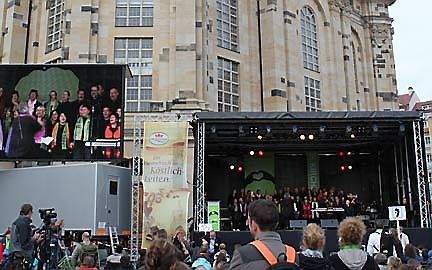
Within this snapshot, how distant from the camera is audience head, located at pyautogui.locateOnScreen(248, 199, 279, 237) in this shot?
13.2ft

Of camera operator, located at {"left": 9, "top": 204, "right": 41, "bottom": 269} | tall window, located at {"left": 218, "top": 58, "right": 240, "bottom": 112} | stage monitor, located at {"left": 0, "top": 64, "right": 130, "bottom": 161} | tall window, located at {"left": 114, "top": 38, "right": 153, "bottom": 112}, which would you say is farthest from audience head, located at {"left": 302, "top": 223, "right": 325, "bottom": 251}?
tall window, located at {"left": 218, "top": 58, "right": 240, "bottom": 112}

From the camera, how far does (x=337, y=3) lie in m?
38.1

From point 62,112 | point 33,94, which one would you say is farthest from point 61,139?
point 33,94

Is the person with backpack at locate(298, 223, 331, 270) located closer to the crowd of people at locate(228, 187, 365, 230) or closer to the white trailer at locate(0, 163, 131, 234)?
the white trailer at locate(0, 163, 131, 234)

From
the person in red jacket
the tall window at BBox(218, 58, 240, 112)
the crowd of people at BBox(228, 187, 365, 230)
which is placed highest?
the tall window at BBox(218, 58, 240, 112)

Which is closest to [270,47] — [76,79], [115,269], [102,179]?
[76,79]

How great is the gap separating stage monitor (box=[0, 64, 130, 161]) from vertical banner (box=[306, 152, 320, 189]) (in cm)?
1091

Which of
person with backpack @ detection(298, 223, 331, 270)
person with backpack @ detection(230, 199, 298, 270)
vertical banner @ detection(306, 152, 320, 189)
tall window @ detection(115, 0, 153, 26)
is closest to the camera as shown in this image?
person with backpack @ detection(230, 199, 298, 270)

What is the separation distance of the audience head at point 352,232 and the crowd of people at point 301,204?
17.2 m

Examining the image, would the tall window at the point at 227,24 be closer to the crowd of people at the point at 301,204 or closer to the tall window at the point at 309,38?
the tall window at the point at 309,38

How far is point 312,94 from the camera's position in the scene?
33.7 meters

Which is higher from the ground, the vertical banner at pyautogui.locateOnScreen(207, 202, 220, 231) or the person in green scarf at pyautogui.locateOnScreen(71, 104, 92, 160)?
the person in green scarf at pyautogui.locateOnScreen(71, 104, 92, 160)

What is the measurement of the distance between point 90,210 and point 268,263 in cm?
1652

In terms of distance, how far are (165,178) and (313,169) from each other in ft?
34.0
